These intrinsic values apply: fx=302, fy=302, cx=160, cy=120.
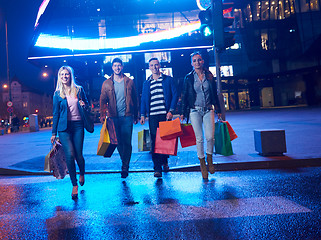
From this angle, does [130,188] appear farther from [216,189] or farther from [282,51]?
[282,51]

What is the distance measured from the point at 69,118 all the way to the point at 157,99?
1597 millimetres

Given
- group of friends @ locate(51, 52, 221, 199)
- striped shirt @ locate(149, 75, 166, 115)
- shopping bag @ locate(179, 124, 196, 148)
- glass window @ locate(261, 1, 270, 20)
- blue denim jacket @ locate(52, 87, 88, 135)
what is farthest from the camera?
glass window @ locate(261, 1, 270, 20)

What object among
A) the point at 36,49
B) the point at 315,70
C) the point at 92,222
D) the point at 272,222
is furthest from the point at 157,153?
the point at 315,70

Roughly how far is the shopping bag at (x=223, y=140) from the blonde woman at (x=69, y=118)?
2368 mm

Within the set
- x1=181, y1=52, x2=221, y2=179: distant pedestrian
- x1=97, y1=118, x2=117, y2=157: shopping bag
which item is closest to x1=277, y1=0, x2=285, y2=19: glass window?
x1=181, y1=52, x2=221, y2=179: distant pedestrian

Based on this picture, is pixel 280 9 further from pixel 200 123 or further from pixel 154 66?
pixel 200 123

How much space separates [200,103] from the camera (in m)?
5.00

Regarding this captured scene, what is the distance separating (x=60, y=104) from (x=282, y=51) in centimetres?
4065

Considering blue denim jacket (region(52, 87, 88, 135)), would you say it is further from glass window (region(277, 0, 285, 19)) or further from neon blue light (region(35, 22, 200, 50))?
glass window (region(277, 0, 285, 19))

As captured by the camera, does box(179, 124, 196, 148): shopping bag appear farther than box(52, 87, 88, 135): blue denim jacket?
Yes

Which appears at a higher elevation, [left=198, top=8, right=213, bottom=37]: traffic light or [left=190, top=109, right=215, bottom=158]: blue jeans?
[left=198, top=8, right=213, bottom=37]: traffic light

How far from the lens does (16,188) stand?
5.08 m

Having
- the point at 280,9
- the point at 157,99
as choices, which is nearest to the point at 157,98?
the point at 157,99

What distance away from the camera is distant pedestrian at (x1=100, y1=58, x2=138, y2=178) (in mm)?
5266
